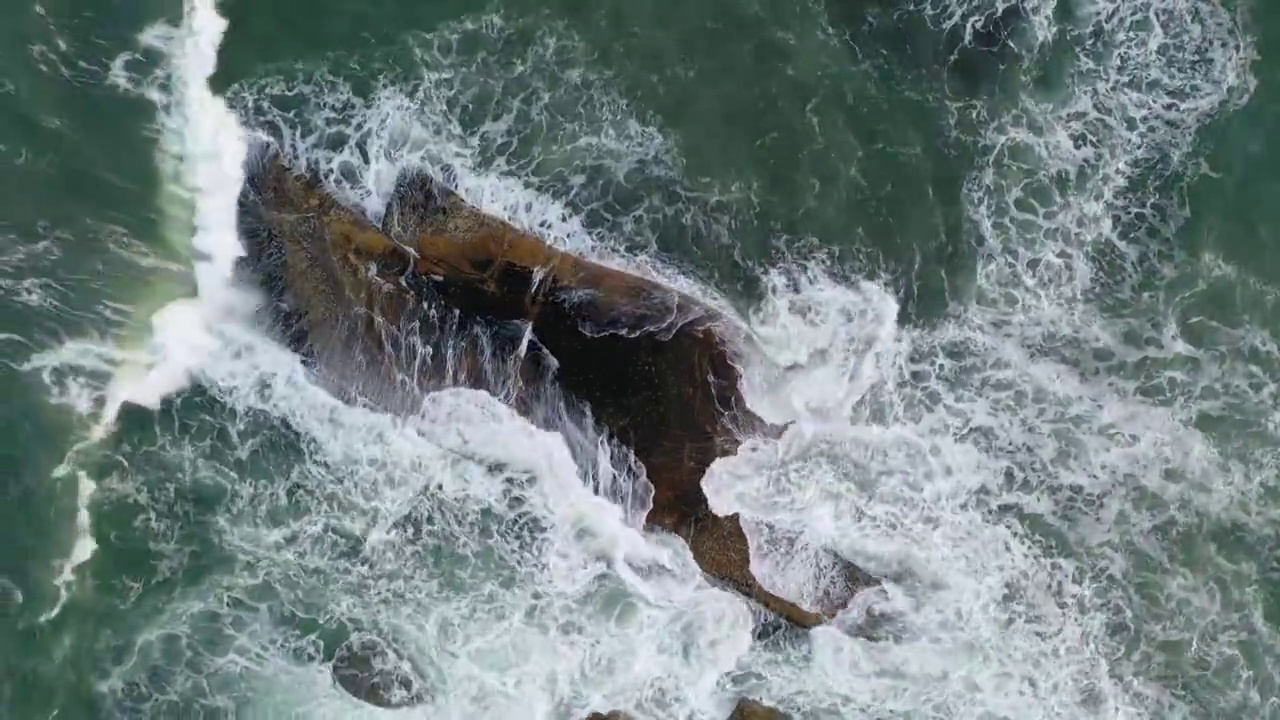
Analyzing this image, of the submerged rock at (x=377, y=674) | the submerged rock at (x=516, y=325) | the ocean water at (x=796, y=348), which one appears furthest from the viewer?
the submerged rock at (x=377, y=674)

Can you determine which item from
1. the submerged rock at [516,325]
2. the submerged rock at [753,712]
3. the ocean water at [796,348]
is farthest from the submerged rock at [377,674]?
the submerged rock at [753,712]

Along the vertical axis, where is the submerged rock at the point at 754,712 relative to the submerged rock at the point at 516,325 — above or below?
below

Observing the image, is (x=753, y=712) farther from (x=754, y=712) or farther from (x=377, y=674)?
(x=377, y=674)

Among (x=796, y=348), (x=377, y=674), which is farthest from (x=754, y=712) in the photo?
(x=377, y=674)

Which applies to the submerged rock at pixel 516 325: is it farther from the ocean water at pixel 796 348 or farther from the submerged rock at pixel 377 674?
the submerged rock at pixel 377 674

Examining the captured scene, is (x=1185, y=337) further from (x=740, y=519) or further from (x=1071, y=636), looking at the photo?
(x=740, y=519)

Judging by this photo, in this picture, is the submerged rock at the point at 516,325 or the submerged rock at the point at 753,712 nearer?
the submerged rock at the point at 516,325
